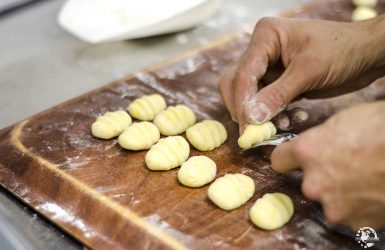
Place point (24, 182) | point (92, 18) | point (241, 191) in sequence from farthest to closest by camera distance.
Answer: point (92, 18) → point (24, 182) → point (241, 191)

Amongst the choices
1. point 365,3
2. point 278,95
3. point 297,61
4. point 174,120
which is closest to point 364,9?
point 365,3

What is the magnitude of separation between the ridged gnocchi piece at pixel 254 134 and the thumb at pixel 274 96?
19 millimetres

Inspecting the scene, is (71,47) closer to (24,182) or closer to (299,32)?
(24,182)

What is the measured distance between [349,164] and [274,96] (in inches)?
17.6

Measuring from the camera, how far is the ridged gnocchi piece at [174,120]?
1.66 metres

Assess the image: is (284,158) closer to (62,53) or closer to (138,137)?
(138,137)

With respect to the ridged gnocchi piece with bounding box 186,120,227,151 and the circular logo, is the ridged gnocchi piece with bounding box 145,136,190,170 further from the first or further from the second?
the circular logo

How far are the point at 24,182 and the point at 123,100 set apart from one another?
0.53 meters

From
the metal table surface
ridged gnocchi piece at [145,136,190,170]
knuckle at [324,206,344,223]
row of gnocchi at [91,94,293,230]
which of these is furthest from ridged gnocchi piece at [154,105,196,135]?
knuckle at [324,206,344,223]

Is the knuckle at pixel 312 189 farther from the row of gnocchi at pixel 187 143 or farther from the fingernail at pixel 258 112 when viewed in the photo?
the fingernail at pixel 258 112

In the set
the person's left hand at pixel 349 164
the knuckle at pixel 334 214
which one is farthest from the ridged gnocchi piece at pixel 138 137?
the knuckle at pixel 334 214

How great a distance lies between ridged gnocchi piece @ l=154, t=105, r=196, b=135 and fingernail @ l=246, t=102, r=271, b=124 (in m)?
0.25

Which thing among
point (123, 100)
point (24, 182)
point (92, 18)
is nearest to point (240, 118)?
point (123, 100)

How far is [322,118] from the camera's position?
1798mm
